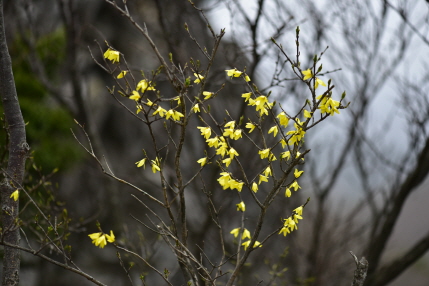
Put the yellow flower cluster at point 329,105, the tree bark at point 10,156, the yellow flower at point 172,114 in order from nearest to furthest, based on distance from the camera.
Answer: the yellow flower cluster at point 329,105 → the yellow flower at point 172,114 → the tree bark at point 10,156

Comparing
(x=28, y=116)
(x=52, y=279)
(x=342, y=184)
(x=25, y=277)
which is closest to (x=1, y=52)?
(x=28, y=116)

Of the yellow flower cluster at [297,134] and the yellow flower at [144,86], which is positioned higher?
the yellow flower cluster at [297,134]

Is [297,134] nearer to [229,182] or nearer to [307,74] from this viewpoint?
[307,74]

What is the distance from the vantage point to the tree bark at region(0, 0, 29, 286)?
2258 millimetres

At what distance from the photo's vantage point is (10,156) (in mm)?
2352

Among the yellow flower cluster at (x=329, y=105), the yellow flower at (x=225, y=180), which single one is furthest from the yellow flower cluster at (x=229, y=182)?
the yellow flower cluster at (x=329, y=105)

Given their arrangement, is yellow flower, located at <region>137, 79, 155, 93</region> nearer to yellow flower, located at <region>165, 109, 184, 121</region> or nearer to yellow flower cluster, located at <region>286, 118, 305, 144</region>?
yellow flower, located at <region>165, 109, 184, 121</region>

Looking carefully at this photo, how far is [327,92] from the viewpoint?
1.80 m

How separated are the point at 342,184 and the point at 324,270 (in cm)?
151

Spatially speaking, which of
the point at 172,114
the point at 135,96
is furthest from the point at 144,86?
the point at 172,114

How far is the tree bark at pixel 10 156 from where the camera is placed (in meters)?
2.26

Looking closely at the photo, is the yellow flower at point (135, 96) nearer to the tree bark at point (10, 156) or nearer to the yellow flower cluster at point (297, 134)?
the yellow flower cluster at point (297, 134)

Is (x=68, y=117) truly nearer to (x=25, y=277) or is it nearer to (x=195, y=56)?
(x=195, y=56)

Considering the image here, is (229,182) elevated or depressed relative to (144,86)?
depressed
